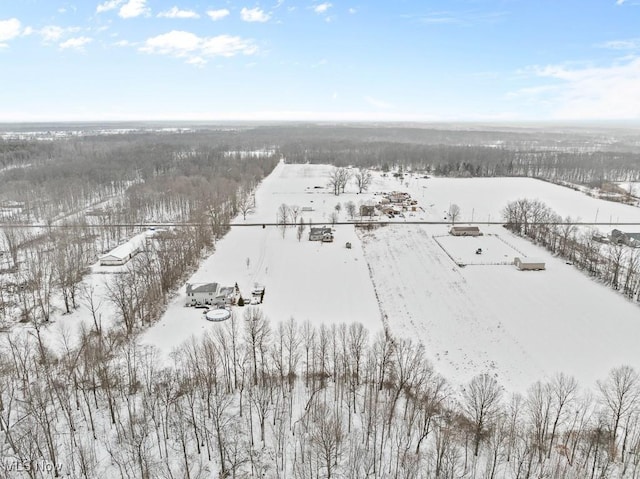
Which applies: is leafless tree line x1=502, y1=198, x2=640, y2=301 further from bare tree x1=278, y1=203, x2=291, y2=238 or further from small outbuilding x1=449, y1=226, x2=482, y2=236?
bare tree x1=278, y1=203, x2=291, y2=238

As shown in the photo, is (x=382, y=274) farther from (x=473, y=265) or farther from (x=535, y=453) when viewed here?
(x=535, y=453)

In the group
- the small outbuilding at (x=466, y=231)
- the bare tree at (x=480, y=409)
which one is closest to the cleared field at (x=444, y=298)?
the small outbuilding at (x=466, y=231)

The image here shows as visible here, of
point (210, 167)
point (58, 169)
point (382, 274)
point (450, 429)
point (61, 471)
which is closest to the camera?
point (61, 471)

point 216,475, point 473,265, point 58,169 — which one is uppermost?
point 58,169

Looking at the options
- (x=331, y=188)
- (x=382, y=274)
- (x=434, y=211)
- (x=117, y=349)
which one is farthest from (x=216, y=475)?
(x=331, y=188)

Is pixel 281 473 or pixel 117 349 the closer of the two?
pixel 281 473

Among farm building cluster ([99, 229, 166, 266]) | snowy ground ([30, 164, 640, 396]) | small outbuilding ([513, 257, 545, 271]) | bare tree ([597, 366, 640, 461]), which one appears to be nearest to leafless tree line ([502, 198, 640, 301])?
snowy ground ([30, 164, 640, 396])

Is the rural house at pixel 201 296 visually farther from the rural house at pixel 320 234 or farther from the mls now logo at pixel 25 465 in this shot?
the rural house at pixel 320 234

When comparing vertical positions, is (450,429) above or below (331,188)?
below
